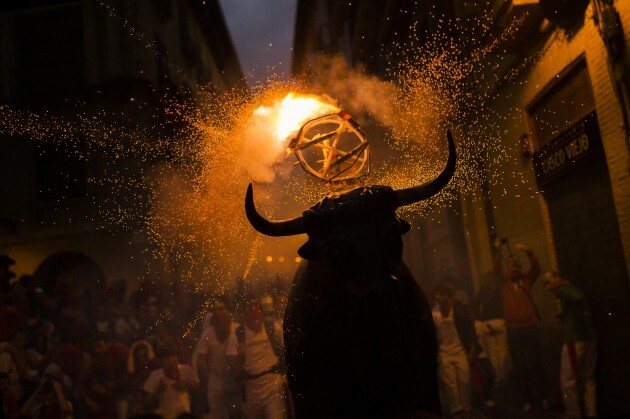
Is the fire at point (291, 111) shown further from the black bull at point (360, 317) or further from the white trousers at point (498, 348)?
the white trousers at point (498, 348)

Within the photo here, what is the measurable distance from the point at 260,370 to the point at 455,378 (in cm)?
267

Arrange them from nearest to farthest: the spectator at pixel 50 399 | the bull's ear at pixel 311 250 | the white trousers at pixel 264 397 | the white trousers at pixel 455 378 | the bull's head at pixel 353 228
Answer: the bull's head at pixel 353 228 → the bull's ear at pixel 311 250 → the white trousers at pixel 264 397 → the spectator at pixel 50 399 → the white trousers at pixel 455 378

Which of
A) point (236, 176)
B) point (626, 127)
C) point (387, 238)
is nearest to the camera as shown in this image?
point (387, 238)

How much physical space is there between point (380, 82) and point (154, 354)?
18.5 feet

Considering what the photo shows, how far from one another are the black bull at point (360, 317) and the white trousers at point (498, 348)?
194 inches

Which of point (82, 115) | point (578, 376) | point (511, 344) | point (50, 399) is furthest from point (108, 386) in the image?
point (82, 115)

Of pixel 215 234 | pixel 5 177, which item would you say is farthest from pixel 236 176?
pixel 5 177

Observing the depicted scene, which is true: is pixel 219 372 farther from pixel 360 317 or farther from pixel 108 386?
pixel 360 317

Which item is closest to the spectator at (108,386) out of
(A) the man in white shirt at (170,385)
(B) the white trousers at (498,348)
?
(A) the man in white shirt at (170,385)

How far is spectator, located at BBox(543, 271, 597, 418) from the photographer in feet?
21.8

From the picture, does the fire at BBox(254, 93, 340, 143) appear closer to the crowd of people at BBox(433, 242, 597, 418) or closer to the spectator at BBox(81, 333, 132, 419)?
the crowd of people at BBox(433, 242, 597, 418)

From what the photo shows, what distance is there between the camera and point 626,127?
6.42 meters

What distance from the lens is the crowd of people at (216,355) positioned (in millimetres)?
6676

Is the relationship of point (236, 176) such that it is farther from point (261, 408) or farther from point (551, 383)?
point (551, 383)
